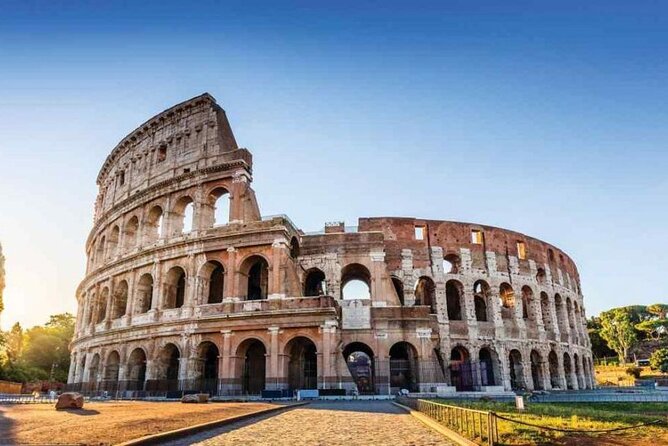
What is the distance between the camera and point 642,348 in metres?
60.0

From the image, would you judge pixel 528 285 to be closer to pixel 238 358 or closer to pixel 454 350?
pixel 454 350

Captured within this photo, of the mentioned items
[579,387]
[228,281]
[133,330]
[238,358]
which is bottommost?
[579,387]

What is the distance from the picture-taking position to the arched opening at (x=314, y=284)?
29234 mm

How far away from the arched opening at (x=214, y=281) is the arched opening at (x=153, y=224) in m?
5.18

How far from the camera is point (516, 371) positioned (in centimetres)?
3044

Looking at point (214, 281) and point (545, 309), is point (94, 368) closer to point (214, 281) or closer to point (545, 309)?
point (214, 281)

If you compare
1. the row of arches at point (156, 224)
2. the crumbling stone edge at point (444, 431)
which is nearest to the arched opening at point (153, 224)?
the row of arches at point (156, 224)

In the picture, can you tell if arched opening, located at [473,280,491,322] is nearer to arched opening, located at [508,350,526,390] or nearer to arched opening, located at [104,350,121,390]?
arched opening, located at [508,350,526,390]

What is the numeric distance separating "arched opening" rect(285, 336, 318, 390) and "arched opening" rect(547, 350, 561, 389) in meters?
17.5

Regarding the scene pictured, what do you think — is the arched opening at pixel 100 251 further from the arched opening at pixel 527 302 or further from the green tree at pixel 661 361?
the green tree at pixel 661 361

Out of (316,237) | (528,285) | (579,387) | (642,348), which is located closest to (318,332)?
(316,237)

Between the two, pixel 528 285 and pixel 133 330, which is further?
pixel 528 285

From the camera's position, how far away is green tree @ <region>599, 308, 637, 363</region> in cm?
5681

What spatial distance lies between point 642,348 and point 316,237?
178ft
